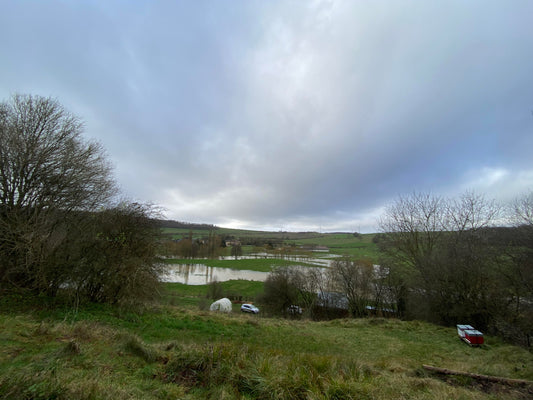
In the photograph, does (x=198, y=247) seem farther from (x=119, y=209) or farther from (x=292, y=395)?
(x=292, y=395)

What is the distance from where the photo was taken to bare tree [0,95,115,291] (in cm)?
892

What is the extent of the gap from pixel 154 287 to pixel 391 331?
1431 cm

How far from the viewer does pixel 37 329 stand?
5.43m

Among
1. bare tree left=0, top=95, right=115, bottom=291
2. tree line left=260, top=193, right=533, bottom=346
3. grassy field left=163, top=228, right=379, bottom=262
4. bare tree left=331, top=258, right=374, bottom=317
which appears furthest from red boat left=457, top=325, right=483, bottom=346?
bare tree left=0, top=95, right=115, bottom=291

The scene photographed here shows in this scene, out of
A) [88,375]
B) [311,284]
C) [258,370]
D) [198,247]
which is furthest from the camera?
[198,247]

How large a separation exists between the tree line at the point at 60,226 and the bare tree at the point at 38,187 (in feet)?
0.10

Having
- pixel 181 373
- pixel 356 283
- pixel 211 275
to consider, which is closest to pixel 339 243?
pixel 211 275

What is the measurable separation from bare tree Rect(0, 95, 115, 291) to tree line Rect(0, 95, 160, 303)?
3 cm

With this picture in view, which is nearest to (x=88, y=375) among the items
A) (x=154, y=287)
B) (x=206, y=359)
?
(x=206, y=359)

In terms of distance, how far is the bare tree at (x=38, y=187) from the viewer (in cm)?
892

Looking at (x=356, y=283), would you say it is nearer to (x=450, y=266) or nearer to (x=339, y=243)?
(x=450, y=266)

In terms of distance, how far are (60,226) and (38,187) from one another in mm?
2520

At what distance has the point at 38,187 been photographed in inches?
409

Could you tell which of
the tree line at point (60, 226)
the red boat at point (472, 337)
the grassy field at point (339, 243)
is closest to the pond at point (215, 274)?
the grassy field at point (339, 243)
